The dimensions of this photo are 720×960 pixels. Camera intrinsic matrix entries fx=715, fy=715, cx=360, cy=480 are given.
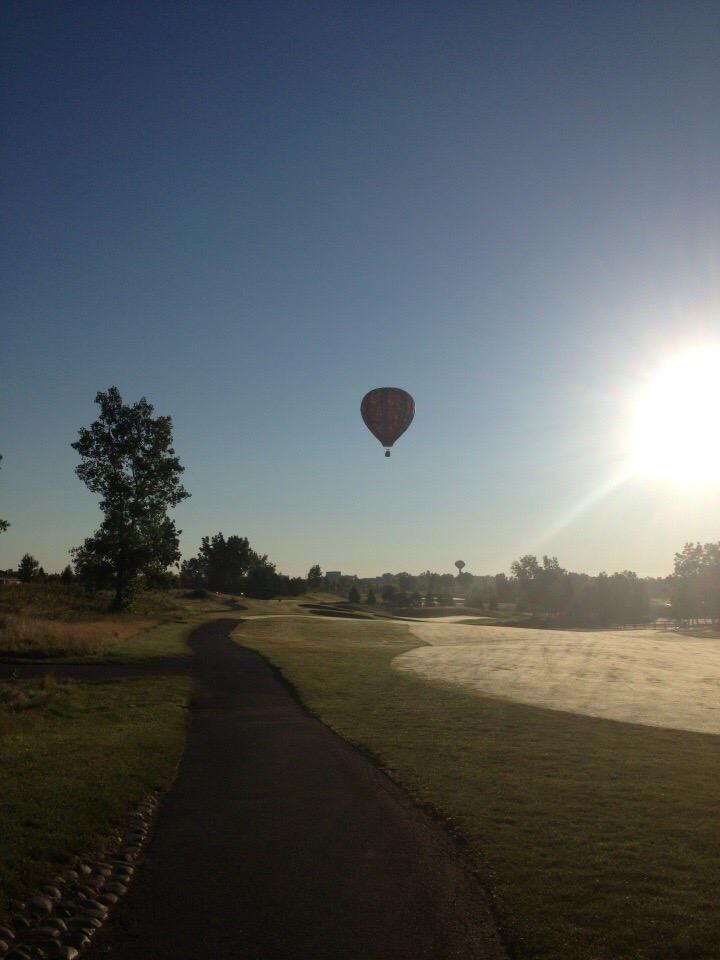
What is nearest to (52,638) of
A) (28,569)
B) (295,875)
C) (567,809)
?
(567,809)

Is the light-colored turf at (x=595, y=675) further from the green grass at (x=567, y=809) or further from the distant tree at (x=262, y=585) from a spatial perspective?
the distant tree at (x=262, y=585)

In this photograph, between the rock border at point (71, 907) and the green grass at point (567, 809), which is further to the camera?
the green grass at point (567, 809)

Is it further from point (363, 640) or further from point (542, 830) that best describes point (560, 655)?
point (542, 830)

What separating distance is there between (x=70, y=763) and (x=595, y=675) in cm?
2910

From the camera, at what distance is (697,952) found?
7.59 metres

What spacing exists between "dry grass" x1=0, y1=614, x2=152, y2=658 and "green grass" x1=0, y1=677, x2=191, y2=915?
12.8 m

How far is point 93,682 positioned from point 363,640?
31085 mm

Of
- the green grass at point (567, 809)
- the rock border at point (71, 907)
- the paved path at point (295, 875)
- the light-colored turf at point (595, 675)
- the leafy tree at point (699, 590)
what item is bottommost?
the rock border at point (71, 907)

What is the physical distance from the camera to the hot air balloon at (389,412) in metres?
46.8

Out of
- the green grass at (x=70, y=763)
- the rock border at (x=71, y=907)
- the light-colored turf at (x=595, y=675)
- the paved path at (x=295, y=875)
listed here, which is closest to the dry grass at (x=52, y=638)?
the green grass at (x=70, y=763)

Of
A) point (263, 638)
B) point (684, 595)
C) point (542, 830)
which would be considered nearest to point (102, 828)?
point (542, 830)

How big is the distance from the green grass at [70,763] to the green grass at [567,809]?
523 centimetres

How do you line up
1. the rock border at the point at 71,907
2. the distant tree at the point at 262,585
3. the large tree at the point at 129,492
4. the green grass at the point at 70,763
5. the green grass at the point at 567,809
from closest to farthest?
the rock border at the point at 71,907 → the green grass at the point at 567,809 → the green grass at the point at 70,763 → the large tree at the point at 129,492 → the distant tree at the point at 262,585

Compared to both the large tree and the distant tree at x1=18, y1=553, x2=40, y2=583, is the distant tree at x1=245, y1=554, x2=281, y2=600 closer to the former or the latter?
the distant tree at x1=18, y1=553, x2=40, y2=583
